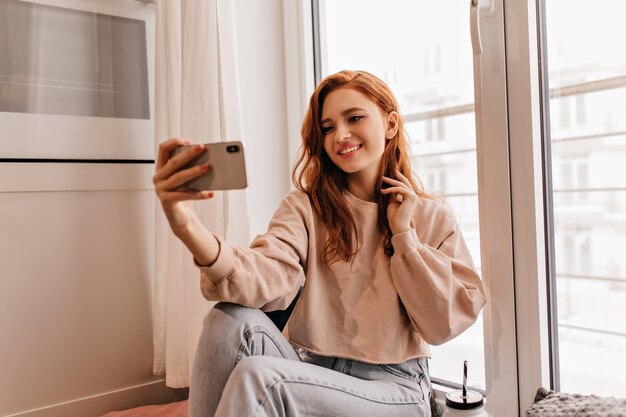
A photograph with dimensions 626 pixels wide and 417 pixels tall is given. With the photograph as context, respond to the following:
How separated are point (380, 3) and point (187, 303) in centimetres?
103

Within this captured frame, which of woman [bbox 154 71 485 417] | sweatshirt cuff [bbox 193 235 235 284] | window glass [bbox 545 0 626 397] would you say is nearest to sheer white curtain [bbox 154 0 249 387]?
woman [bbox 154 71 485 417]

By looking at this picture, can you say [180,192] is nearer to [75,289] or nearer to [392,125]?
[392,125]

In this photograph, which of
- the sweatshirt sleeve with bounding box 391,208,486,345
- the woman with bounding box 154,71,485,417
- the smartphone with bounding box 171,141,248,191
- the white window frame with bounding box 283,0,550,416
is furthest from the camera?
the white window frame with bounding box 283,0,550,416

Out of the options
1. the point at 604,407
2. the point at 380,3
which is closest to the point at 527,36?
the point at 380,3

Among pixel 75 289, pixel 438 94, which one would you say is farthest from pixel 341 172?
pixel 75 289

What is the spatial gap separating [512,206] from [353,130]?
0.40m

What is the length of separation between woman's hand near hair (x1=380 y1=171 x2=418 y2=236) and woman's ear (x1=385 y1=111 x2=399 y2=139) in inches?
4.4

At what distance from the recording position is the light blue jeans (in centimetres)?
101

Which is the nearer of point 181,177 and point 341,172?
point 181,177

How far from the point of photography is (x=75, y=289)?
169 cm

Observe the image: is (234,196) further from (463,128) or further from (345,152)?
(463,128)

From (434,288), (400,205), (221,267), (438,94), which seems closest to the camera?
(221,267)

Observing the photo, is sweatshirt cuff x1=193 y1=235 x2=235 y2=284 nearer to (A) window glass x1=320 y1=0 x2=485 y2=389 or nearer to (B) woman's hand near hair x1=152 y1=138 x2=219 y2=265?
(B) woman's hand near hair x1=152 y1=138 x2=219 y2=265

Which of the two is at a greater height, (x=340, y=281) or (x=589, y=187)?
(x=589, y=187)
